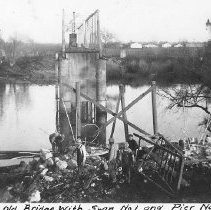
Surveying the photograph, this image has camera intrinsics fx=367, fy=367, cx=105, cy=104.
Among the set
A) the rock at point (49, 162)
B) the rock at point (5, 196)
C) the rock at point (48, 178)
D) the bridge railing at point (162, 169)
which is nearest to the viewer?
the rock at point (5, 196)

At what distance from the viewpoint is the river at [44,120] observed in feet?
75.5

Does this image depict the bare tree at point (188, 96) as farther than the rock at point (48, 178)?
Yes

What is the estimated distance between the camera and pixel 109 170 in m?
13.0

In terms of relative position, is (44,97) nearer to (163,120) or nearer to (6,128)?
(6,128)

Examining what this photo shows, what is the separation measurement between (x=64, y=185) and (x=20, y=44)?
8910 cm

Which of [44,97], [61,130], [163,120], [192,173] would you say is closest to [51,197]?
[192,173]

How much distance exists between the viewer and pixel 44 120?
97.2 feet

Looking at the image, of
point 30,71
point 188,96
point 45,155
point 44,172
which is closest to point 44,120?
point 188,96

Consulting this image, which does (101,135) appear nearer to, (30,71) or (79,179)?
(79,179)

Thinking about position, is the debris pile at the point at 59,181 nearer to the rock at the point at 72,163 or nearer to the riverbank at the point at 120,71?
the rock at the point at 72,163

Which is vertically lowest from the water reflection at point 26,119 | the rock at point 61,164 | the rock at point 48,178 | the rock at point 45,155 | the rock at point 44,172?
the water reflection at point 26,119

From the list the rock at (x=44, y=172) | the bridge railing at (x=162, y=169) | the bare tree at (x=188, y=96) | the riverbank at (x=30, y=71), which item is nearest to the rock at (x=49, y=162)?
the rock at (x=44, y=172)

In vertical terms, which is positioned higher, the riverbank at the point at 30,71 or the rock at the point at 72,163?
the riverbank at the point at 30,71

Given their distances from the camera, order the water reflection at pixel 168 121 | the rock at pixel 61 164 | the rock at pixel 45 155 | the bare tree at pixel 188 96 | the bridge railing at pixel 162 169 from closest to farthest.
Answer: the bridge railing at pixel 162 169, the rock at pixel 61 164, the rock at pixel 45 155, the bare tree at pixel 188 96, the water reflection at pixel 168 121
